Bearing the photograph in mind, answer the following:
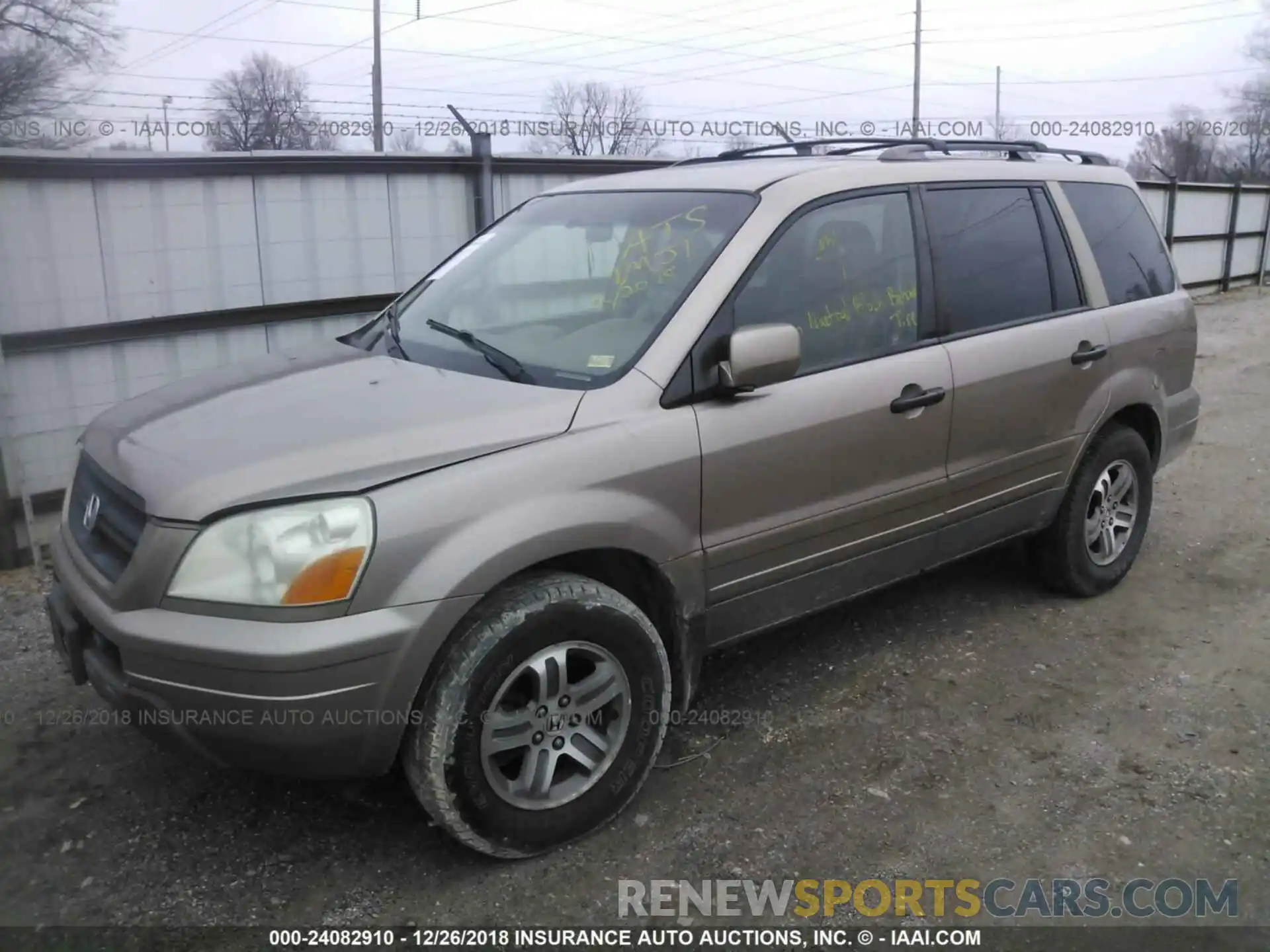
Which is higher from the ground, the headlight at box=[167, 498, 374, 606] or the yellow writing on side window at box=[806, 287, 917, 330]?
the yellow writing on side window at box=[806, 287, 917, 330]

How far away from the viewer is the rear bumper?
4.88m

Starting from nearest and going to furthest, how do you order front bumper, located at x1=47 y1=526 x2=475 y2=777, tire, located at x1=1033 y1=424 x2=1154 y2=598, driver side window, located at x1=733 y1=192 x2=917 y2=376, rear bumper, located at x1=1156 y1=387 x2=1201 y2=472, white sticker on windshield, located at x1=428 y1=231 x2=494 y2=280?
front bumper, located at x1=47 y1=526 x2=475 y2=777 < driver side window, located at x1=733 y1=192 x2=917 y2=376 < white sticker on windshield, located at x1=428 y1=231 x2=494 y2=280 < tire, located at x1=1033 y1=424 x2=1154 y2=598 < rear bumper, located at x1=1156 y1=387 x2=1201 y2=472

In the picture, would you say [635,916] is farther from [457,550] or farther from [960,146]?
[960,146]

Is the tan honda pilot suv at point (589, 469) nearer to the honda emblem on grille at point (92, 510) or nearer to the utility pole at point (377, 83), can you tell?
the honda emblem on grille at point (92, 510)

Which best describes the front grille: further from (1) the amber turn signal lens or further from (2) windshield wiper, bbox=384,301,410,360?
(2) windshield wiper, bbox=384,301,410,360

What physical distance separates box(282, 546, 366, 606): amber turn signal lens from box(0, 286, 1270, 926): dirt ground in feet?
2.01

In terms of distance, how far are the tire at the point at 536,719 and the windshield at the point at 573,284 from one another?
2.20ft

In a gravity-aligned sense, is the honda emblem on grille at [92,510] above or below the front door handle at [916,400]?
below

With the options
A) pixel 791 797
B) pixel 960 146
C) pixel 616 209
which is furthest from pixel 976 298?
pixel 791 797

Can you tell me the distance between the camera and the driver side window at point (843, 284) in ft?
11.0

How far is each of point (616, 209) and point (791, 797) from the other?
2.05 meters

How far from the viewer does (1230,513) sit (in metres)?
6.05

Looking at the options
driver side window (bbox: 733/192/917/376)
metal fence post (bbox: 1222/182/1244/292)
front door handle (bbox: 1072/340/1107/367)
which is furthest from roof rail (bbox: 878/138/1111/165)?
metal fence post (bbox: 1222/182/1244/292)

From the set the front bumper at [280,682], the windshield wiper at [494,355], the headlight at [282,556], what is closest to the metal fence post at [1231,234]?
the windshield wiper at [494,355]
